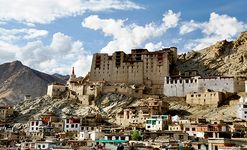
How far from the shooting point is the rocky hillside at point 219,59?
308 feet

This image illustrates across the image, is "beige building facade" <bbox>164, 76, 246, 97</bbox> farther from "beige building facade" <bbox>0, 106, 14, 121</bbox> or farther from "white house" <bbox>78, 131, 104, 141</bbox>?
"white house" <bbox>78, 131, 104, 141</bbox>

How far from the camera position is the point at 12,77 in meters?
178

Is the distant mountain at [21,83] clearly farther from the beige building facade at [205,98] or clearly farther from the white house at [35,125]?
the beige building facade at [205,98]

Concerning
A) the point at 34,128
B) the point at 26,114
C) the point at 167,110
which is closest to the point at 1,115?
the point at 26,114

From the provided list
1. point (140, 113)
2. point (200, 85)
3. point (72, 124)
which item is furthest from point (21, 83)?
point (140, 113)

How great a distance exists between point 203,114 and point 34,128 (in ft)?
89.3

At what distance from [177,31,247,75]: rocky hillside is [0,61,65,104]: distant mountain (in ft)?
236

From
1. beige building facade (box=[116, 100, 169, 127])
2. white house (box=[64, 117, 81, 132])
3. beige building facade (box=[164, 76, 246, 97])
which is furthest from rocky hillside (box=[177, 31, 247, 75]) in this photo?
white house (box=[64, 117, 81, 132])

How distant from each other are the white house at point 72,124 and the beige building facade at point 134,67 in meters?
26.1

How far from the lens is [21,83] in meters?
174

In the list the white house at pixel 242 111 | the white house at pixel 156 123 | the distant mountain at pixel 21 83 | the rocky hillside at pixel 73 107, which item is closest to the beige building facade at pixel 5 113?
the rocky hillside at pixel 73 107

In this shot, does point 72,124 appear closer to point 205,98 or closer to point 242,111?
point 205,98

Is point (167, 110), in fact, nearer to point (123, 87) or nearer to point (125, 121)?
point (125, 121)

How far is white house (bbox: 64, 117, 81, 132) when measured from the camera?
6862 centimetres
